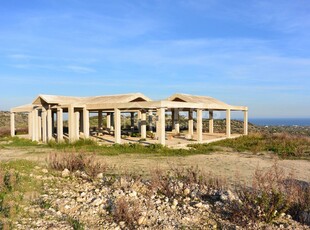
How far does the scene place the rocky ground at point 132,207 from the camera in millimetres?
5141

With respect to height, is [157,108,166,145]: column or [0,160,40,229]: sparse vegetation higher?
[157,108,166,145]: column

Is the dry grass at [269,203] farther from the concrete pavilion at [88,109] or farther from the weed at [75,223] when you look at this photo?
the concrete pavilion at [88,109]

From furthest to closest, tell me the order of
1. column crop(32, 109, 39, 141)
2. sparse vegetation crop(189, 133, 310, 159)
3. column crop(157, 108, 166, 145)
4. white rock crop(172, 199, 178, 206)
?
column crop(32, 109, 39, 141)
column crop(157, 108, 166, 145)
sparse vegetation crop(189, 133, 310, 159)
white rock crop(172, 199, 178, 206)

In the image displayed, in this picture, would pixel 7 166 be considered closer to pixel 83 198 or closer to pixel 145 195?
pixel 83 198

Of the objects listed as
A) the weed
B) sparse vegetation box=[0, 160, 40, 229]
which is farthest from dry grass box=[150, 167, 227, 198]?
sparse vegetation box=[0, 160, 40, 229]

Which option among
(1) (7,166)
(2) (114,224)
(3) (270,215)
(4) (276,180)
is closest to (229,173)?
(4) (276,180)

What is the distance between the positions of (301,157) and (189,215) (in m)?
10.9

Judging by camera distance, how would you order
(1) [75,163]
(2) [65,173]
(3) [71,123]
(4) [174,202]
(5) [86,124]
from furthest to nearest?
1. (5) [86,124]
2. (3) [71,123]
3. (1) [75,163]
4. (2) [65,173]
5. (4) [174,202]

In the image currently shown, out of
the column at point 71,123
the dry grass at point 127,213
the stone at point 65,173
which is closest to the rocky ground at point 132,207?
the dry grass at point 127,213

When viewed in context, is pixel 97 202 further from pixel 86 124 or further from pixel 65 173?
pixel 86 124

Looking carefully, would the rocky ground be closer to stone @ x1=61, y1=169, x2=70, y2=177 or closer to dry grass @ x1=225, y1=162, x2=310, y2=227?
dry grass @ x1=225, y1=162, x2=310, y2=227

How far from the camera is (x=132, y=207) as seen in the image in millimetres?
5426

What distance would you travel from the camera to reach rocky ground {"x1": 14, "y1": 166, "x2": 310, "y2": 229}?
202 inches

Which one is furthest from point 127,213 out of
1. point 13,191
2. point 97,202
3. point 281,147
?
point 281,147
